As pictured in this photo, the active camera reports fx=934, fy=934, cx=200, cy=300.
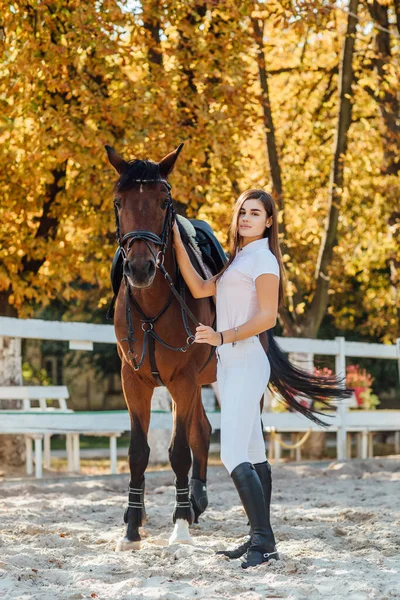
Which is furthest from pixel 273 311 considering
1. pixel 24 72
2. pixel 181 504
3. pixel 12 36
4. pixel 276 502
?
pixel 12 36

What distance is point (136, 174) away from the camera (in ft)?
16.7

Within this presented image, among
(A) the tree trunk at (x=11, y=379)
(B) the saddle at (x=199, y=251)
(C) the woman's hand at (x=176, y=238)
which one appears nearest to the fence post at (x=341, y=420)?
(A) the tree trunk at (x=11, y=379)

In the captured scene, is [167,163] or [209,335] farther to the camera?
[167,163]

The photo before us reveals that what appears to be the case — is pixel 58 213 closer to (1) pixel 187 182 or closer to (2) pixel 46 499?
(1) pixel 187 182

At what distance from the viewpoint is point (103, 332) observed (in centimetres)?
974

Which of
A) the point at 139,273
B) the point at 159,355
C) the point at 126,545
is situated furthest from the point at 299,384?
Answer: the point at 139,273

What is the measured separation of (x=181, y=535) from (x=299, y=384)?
143cm

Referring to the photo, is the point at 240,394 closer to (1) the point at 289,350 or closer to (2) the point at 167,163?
(2) the point at 167,163

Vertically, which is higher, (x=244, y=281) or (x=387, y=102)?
(x=387, y=102)

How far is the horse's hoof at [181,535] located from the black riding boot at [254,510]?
896 millimetres

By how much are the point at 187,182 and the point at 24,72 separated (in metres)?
2.18

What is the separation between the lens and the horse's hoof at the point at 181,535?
541 cm

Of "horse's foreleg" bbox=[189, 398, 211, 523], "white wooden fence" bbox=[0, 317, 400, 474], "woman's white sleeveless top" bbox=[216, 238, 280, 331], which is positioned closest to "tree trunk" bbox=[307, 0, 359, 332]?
"white wooden fence" bbox=[0, 317, 400, 474]

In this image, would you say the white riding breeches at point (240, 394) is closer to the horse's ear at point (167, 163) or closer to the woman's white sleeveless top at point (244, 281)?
the woman's white sleeveless top at point (244, 281)
